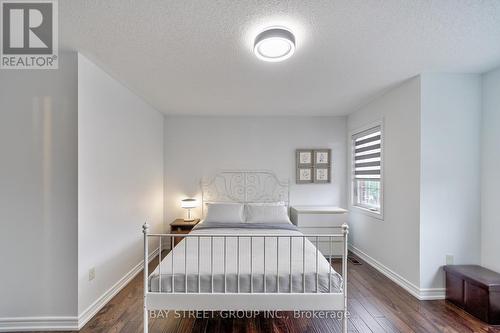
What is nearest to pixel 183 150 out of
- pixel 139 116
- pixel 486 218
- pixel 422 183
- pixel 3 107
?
pixel 139 116

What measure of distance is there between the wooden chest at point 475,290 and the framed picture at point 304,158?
241 centimetres

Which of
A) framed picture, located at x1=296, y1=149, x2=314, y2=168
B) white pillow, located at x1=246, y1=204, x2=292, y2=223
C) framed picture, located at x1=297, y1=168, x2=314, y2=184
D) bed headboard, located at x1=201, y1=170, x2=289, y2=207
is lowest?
white pillow, located at x1=246, y1=204, x2=292, y2=223

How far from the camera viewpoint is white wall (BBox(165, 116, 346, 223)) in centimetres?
429

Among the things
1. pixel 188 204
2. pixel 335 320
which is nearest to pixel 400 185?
pixel 335 320

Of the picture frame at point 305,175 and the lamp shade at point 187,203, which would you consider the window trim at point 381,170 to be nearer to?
the picture frame at point 305,175

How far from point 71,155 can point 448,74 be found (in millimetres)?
4039

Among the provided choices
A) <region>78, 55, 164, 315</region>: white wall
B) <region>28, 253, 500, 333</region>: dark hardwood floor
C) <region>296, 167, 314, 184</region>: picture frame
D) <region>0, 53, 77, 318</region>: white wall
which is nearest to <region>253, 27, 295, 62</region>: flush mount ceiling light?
<region>78, 55, 164, 315</region>: white wall

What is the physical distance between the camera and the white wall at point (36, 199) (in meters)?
2.06

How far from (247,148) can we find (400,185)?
2.49 m

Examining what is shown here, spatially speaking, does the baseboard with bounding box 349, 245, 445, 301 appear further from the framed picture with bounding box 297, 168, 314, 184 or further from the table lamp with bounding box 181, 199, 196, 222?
the table lamp with bounding box 181, 199, 196, 222

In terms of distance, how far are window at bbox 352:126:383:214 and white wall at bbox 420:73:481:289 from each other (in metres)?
0.74

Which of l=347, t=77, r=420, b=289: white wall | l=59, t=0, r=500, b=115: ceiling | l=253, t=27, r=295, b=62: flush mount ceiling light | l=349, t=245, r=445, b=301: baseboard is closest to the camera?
l=59, t=0, r=500, b=115: ceiling

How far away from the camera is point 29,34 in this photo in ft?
6.15

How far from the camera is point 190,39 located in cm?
189
